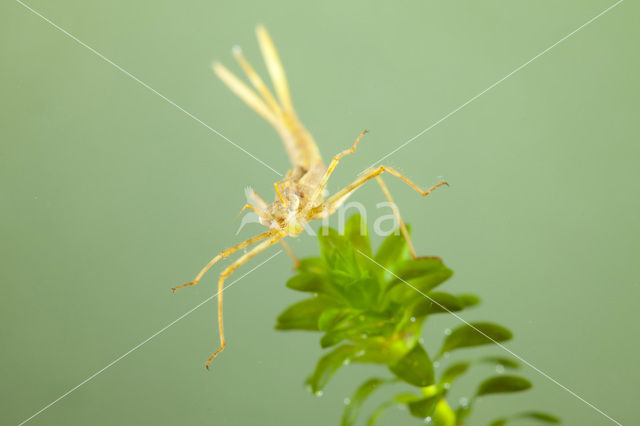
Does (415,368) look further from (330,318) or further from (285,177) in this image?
(285,177)

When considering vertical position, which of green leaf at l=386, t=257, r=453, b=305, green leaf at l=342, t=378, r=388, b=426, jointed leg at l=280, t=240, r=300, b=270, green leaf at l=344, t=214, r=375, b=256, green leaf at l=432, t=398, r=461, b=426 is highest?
jointed leg at l=280, t=240, r=300, b=270

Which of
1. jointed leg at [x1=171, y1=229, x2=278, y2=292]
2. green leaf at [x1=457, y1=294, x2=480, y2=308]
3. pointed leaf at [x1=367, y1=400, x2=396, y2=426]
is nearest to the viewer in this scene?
pointed leaf at [x1=367, y1=400, x2=396, y2=426]

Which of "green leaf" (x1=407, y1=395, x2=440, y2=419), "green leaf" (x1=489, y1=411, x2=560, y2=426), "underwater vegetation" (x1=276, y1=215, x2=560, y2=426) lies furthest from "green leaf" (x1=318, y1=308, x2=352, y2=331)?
"green leaf" (x1=489, y1=411, x2=560, y2=426)

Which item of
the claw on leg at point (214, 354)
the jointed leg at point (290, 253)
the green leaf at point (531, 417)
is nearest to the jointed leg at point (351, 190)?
the jointed leg at point (290, 253)

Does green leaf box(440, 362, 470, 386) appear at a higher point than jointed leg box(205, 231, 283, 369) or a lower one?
lower

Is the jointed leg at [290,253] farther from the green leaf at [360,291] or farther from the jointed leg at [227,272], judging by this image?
the green leaf at [360,291]

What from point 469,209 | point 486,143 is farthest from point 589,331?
point 486,143

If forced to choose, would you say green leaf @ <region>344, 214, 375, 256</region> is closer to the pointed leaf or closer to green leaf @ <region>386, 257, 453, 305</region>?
green leaf @ <region>386, 257, 453, 305</region>
